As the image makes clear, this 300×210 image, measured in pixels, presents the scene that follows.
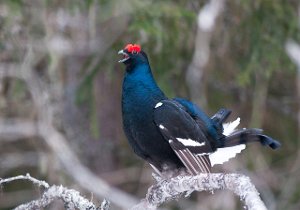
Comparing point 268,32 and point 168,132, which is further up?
point 268,32

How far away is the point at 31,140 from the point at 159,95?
3242 millimetres

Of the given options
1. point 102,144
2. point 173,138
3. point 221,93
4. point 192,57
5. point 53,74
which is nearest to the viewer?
point 173,138

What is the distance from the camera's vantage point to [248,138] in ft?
Result: 15.2

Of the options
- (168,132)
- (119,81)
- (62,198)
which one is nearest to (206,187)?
(62,198)

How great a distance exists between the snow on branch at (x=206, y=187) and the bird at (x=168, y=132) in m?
0.35

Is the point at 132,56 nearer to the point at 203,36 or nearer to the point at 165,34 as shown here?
the point at 165,34

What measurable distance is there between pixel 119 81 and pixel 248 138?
11.0 feet

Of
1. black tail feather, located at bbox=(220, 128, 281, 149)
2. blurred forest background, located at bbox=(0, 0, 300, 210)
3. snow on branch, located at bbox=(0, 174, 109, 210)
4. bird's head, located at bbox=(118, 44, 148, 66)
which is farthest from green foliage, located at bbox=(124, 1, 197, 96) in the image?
snow on branch, located at bbox=(0, 174, 109, 210)

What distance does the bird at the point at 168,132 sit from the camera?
14.7 feet

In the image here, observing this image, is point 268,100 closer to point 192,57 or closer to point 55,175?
point 192,57

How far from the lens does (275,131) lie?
7.80 m

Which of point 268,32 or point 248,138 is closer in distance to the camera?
point 248,138

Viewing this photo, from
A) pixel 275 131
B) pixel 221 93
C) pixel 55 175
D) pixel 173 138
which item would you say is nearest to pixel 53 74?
pixel 55 175

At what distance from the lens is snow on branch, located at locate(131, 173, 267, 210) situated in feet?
9.33
